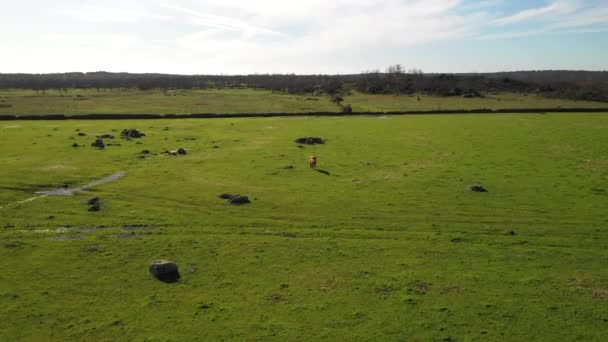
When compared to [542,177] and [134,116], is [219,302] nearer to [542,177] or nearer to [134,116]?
[542,177]

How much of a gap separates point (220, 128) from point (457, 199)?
4755 centimetres

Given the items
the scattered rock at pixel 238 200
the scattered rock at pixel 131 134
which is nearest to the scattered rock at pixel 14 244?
the scattered rock at pixel 238 200

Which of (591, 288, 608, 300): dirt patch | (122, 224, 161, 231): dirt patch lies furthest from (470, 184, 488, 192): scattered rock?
(122, 224, 161, 231): dirt patch

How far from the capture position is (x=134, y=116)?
8719 cm

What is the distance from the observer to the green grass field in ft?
54.4

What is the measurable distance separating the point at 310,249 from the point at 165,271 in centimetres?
704

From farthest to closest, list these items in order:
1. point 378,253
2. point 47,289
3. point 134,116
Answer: point 134,116 < point 378,253 < point 47,289

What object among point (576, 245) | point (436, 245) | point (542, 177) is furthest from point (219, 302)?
point (542, 177)

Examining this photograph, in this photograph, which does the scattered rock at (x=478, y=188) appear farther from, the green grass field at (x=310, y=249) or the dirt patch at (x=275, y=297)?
the dirt patch at (x=275, y=297)

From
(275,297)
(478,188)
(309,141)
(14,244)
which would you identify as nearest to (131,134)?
(309,141)

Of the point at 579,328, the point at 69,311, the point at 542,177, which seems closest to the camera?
the point at 579,328

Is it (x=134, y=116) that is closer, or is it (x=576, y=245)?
(x=576, y=245)

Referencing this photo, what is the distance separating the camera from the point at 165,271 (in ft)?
66.0

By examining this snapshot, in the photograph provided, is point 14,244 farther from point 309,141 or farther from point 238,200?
point 309,141
